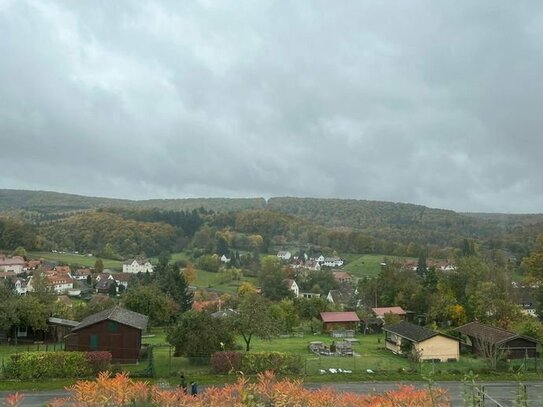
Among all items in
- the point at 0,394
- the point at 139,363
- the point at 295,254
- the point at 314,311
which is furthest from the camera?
the point at 295,254

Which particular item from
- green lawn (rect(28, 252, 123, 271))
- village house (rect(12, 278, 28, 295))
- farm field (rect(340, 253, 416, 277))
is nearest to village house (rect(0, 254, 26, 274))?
green lawn (rect(28, 252, 123, 271))

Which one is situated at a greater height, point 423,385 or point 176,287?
point 423,385

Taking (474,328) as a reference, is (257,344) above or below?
below

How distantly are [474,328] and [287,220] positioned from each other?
417ft

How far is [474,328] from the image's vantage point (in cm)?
3806

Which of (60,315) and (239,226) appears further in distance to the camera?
(239,226)

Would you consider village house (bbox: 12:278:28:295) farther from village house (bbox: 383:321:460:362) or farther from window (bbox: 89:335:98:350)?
village house (bbox: 383:321:460:362)

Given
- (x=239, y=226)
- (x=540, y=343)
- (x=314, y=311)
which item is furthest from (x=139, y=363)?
(x=239, y=226)

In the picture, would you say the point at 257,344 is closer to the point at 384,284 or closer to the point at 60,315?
the point at 60,315

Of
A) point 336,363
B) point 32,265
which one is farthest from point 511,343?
point 32,265

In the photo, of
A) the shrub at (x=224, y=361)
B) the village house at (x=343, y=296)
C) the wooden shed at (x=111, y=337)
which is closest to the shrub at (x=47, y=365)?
the wooden shed at (x=111, y=337)

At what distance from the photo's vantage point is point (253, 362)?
2614 cm

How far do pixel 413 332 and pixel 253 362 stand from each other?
15.5 metres

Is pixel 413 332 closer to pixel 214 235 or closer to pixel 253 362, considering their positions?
pixel 253 362
